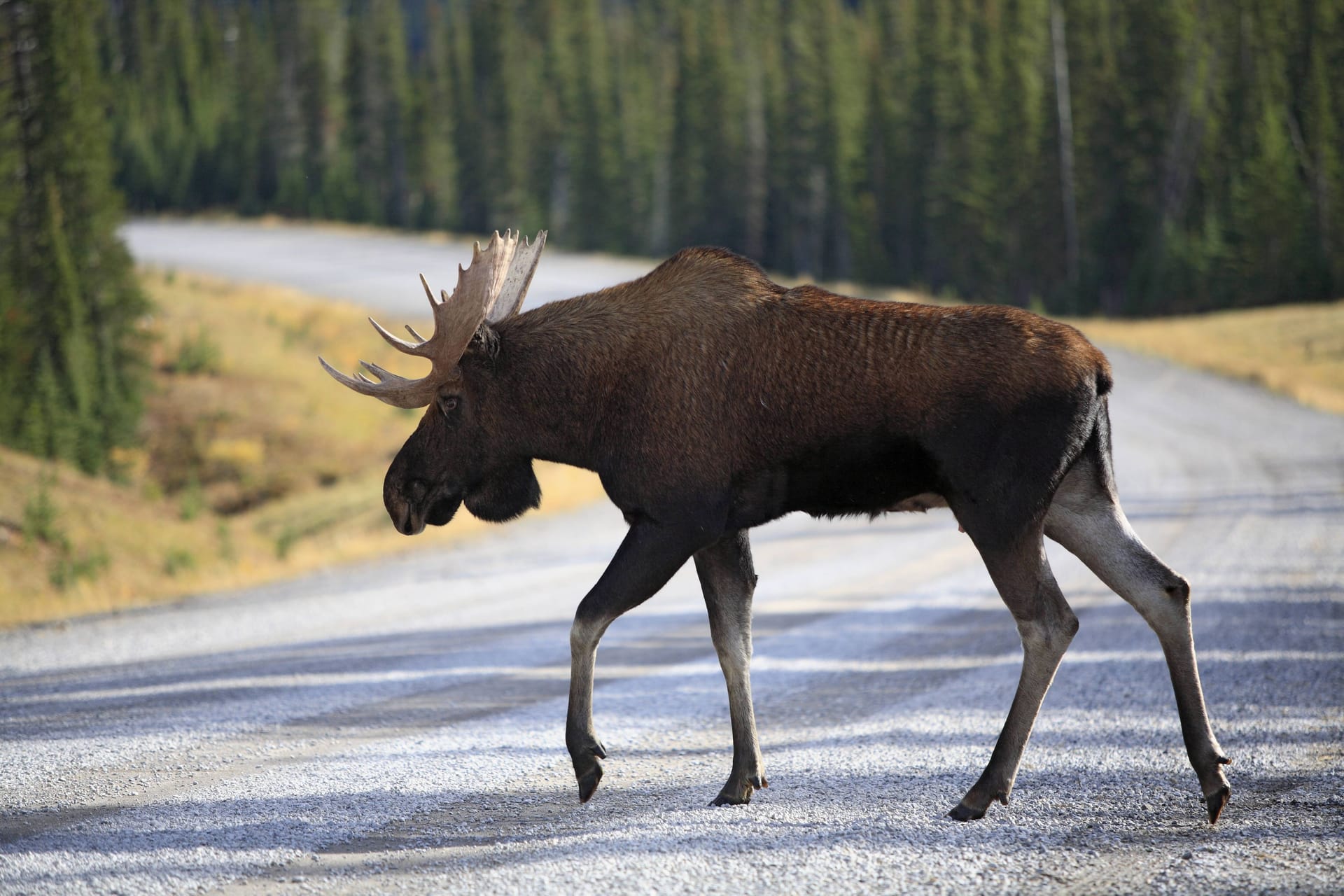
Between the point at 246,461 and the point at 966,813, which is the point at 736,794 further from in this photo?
the point at 246,461

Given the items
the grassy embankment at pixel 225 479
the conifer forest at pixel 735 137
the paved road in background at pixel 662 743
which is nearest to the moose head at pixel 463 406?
the paved road in background at pixel 662 743

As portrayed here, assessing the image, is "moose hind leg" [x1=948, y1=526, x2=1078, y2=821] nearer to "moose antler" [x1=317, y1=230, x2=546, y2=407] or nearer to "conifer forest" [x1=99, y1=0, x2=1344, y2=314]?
"moose antler" [x1=317, y1=230, x2=546, y2=407]

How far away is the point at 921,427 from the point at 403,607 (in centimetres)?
704

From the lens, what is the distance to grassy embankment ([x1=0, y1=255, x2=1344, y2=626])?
1534cm

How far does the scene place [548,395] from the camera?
5.15m

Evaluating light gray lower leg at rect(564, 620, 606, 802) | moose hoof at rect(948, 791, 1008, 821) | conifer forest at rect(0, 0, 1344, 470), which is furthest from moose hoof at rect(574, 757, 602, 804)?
conifer forest at rect(0, 0, 1344, 470)

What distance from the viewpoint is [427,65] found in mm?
85062

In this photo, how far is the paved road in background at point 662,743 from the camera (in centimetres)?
409

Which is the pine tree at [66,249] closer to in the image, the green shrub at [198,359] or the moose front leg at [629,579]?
the green shrub at [198,359]

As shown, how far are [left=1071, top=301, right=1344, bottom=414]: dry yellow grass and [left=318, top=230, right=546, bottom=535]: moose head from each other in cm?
2457

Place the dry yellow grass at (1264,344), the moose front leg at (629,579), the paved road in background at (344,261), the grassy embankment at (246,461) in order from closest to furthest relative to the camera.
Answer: the moose front leg at (629,579), the grassy embankment at (246,461), the dry yellow grass at (1264,344), the paved road in background at (344,261)

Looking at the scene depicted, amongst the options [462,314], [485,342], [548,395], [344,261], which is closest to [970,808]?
[548,395]

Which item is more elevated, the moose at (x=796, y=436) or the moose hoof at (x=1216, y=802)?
the moose at (x=796, y=436)

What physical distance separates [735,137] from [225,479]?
50945 millimetres
